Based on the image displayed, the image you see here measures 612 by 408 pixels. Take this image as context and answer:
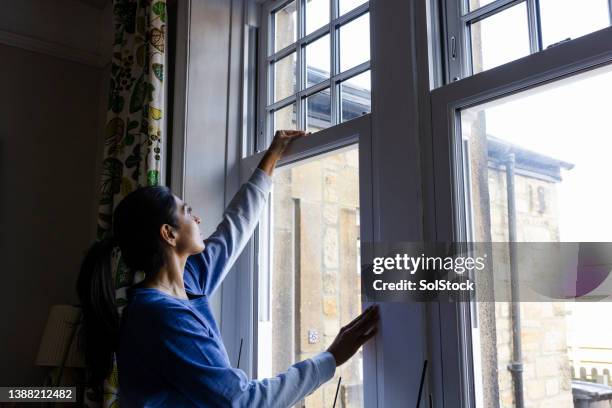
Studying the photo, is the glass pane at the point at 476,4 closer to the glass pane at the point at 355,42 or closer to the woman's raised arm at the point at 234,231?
the glass pane at the point at 355,42

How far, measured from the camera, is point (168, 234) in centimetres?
128

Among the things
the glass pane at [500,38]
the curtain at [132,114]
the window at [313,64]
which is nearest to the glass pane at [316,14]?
the window at [313,64]

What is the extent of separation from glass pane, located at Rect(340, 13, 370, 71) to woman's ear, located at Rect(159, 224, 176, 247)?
2.36ft

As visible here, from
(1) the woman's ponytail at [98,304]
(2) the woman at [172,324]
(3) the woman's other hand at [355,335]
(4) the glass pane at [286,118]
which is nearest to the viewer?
(2) the woman at [172,324]

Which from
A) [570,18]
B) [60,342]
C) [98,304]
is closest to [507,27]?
[570,18]

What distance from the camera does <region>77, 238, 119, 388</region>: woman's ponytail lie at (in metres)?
1.32

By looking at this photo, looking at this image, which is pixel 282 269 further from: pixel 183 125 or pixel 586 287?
pixel 586 287

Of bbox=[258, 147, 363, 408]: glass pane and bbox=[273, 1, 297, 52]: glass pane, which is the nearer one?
bbox=[258, 147, 363, 408]: glass pane

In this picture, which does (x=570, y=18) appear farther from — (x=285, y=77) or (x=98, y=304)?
(x=98, y=304)

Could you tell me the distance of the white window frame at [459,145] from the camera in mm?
970

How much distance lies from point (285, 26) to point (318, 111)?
1.46 feet

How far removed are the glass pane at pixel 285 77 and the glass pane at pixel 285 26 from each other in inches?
2.5

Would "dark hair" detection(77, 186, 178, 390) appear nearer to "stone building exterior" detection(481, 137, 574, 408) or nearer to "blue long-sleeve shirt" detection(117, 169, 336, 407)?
"blue long-sleeve shirt" detection(117, 169, 336, 407)

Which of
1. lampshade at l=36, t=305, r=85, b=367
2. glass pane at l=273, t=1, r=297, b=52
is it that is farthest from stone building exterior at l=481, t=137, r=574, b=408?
lampshade at l=36, t=305, r=85, b=367
